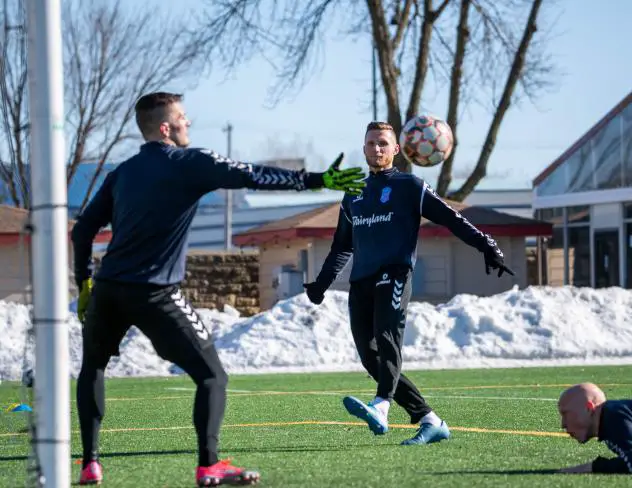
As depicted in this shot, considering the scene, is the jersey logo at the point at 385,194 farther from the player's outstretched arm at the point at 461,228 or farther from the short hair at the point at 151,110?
the short hair at the point at 151,110

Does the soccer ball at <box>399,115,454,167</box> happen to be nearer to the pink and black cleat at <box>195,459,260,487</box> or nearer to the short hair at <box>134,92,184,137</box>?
the short hair at <box>134,92,184,137</box>

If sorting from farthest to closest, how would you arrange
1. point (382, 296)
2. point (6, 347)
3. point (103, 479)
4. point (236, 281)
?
point (236, 281) < point (6, 347) < point (382, 296) < point (103, 479)

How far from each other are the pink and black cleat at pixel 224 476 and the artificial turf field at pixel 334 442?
0.09 m

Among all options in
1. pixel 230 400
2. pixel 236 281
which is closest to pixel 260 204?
pixel 236 281

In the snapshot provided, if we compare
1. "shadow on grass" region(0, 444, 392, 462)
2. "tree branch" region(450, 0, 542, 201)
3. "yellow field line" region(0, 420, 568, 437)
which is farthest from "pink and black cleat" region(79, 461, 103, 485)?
"tree branch" region(450, 0, 542, 201)

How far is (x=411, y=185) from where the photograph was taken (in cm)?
838

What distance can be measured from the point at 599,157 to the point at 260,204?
142ft

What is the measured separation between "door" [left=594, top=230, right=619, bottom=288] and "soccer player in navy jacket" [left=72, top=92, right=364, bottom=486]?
30.0 metres

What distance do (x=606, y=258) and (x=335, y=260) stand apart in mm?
28057

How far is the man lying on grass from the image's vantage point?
6191 mm

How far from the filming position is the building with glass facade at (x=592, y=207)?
115 ft

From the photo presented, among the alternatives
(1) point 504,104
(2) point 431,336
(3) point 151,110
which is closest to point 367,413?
(3) point 151,110

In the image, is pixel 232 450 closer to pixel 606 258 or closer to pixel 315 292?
pixel 315 292

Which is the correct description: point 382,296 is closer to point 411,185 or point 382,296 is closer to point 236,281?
point 411,185
